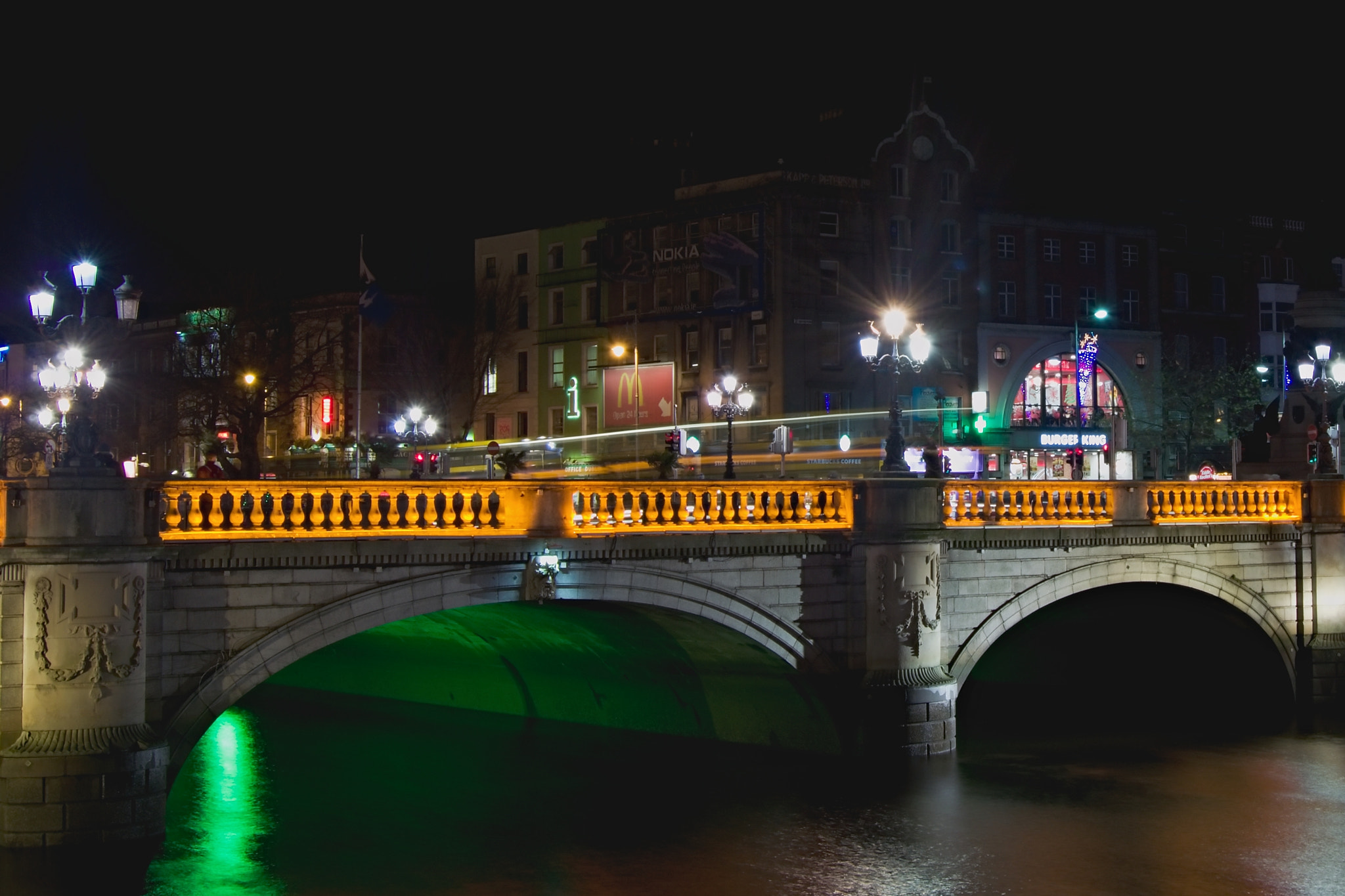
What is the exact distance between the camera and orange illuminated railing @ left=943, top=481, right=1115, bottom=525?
2750 centimetres

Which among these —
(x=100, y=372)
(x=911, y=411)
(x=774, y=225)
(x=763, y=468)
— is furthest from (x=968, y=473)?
(x=100, y=372)

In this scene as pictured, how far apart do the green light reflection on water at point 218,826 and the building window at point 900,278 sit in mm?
41642

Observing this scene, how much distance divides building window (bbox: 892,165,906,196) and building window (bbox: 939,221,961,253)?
2.65 m

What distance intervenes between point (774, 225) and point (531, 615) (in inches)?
1620

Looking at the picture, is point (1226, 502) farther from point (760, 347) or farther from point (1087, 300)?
point (1087, 300)

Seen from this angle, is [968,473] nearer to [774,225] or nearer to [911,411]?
[911,411]

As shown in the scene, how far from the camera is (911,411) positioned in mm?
61906

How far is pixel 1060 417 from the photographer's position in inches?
2874

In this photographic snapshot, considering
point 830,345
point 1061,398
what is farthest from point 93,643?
point 1061,398

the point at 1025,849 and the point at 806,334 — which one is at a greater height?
the point at 806,334

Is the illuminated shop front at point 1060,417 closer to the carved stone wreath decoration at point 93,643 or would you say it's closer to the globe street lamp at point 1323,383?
the globe street lamp at point 1323,383

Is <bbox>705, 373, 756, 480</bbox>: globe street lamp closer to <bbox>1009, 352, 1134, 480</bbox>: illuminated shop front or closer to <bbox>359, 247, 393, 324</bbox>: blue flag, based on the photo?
<bbox>359, 247, 393, 324</bbox>: blue flag

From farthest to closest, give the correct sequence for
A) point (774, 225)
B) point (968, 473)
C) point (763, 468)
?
point (774, 225) < point (968, 473) < point (763, 468)

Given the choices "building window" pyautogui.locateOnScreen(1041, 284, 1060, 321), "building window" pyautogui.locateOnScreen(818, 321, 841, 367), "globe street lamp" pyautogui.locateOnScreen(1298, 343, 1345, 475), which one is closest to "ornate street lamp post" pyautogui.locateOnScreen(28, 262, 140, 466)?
"globe street lamp" pyautogui.locateOnScreen(1298, 343, 1345, 475)
